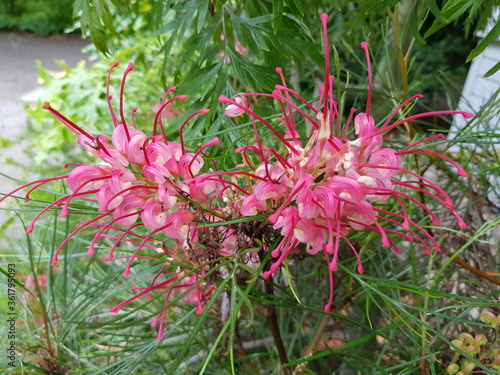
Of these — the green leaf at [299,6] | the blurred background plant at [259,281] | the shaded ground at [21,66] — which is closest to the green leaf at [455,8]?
the blurred background plant at [259,281]

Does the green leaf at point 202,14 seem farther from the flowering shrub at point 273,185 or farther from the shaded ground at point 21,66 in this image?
the shaded ground at point 21,66

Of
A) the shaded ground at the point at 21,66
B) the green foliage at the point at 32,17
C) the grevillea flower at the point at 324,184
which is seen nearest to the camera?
the grevillea flower at the point at 324,184

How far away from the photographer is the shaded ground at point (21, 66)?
6.26 ft

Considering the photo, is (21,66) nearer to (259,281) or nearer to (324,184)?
(259,281)

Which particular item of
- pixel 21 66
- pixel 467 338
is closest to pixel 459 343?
pixel 467 338

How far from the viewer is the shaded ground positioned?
1.91 meters

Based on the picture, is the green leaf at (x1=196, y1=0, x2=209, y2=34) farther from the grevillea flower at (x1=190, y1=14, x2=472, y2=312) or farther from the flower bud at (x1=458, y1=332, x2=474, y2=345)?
the flower bud at (x1=458, y1=332, x2=474, y2=345)

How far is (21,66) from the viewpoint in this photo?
231cm

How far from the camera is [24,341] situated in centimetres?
41

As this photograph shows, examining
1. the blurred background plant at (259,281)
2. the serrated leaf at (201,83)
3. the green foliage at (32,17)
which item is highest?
the green foliage at (32,17)

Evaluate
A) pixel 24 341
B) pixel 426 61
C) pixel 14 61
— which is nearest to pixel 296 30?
pixel 24 341

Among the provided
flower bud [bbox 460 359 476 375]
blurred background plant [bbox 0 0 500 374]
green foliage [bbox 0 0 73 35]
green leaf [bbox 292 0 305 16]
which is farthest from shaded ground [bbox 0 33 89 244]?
flower bud [bbox 460 359 476 375]

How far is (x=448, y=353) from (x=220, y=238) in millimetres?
266

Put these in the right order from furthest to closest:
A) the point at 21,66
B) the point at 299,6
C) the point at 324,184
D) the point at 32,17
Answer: the point at 32,17, the point at 21,66, the point at 299,6, the point at 324,184
